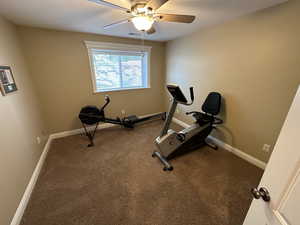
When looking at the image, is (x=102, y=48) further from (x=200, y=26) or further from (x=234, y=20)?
(x=234, y=20)

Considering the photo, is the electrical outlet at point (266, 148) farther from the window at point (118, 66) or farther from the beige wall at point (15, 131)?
the beige wall at point (15, 131)

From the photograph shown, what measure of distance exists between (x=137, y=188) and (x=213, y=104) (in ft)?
6.12

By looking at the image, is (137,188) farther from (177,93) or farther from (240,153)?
(240,153)

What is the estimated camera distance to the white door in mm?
485

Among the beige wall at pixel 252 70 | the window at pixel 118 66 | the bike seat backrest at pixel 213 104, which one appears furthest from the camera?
the window at pixel 118 66

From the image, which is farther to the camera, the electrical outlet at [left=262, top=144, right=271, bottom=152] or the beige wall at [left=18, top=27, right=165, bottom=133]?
the beige wall at [left=18, top=27, right=165, bottom=133]

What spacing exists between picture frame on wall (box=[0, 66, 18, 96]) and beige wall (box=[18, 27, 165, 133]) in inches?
35.3

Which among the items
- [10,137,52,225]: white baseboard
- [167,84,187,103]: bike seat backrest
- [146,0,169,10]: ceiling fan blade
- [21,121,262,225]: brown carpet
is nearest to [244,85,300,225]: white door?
[21,121,262,225]: brown carpet

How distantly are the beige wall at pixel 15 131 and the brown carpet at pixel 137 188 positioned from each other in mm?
260

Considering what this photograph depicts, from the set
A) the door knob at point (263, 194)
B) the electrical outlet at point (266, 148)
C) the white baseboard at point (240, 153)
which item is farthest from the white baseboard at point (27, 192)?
the electrical outlet at point (266, 148)

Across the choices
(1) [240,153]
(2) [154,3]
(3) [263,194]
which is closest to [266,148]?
(1) [240,153]

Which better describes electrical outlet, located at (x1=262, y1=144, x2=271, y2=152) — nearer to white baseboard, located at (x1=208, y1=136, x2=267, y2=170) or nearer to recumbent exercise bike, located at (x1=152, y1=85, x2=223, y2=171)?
white baseboard, located at (x1=208, y1=136, x2=267, y2=170)

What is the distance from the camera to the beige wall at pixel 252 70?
61.9 inches

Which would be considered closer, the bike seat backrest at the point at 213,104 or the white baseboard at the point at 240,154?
the white baseboard at the point at 240,154
